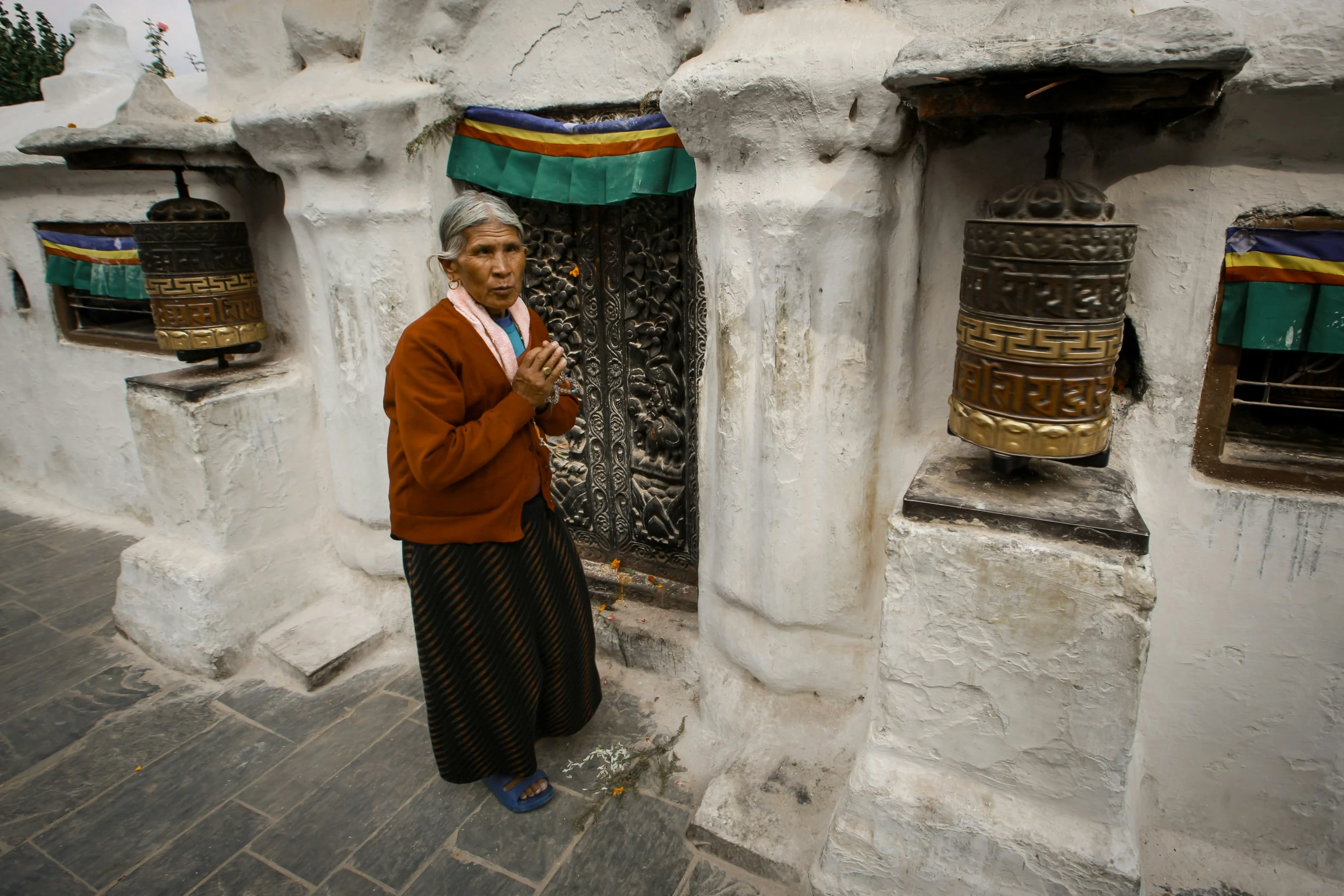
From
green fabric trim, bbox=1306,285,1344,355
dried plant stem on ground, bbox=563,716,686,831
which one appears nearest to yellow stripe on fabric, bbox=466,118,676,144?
green fabric trim, bbox=1306,285,1344,355

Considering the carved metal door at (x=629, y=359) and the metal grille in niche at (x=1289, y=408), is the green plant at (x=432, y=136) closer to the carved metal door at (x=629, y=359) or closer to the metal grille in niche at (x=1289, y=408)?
the carved metal door at (x=629, y=359)

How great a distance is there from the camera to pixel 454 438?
2.38m

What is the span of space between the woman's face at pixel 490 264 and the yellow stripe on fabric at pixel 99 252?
3456 millimetres

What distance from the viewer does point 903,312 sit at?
2629 mm

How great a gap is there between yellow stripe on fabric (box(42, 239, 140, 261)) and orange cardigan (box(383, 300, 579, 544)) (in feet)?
11.4

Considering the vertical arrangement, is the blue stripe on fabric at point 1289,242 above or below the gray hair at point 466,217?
below

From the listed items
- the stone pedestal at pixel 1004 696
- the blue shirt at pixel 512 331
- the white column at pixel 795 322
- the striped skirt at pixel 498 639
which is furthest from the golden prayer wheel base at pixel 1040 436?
the striped skirt at pixel 498 639

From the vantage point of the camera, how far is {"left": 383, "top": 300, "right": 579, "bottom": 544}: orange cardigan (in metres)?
2.36

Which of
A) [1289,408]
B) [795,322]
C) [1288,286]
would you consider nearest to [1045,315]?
[795,322]

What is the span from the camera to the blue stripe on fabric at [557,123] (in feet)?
10.00

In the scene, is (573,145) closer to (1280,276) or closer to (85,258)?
(1280,276)

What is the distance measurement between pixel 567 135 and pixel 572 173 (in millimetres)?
150

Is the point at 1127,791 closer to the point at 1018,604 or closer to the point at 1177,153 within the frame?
the point at 1018,604

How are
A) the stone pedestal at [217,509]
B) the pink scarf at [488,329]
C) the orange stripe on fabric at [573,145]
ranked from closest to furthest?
the pink scarf at [488,329] → the orange stripe on fabric at [573,145] → the stone pedestal at [217,509]
